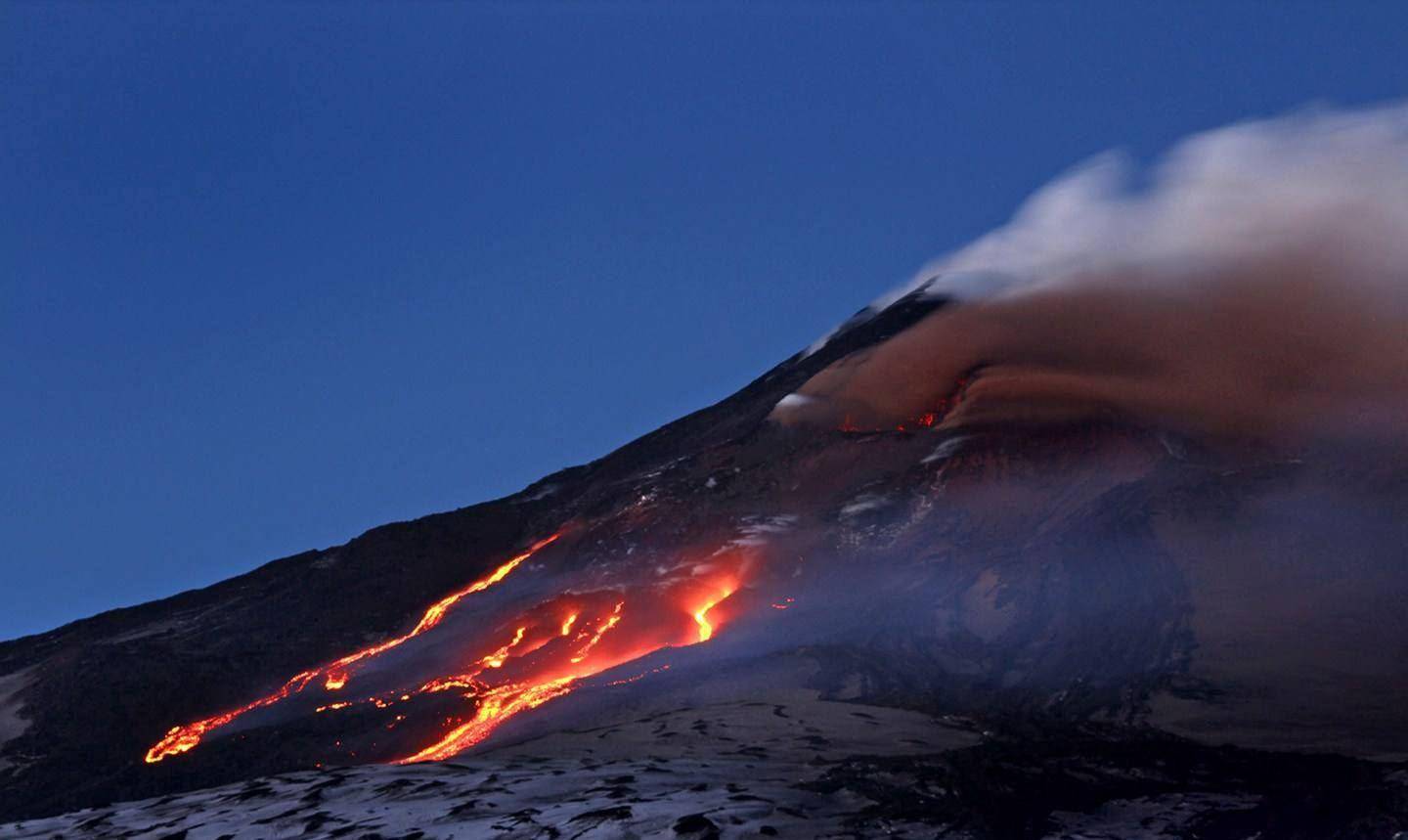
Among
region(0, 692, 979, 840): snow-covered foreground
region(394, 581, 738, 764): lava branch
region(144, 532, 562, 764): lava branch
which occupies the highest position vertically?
region(144, 532, 562, 764): lava branch

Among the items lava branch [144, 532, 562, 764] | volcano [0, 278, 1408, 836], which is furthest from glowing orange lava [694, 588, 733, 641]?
lava branch [144, 532, 562, 764]

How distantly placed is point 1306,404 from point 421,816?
17665 mm

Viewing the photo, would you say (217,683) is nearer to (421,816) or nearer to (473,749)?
(473,749)

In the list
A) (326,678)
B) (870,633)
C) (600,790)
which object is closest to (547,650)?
(326,678)

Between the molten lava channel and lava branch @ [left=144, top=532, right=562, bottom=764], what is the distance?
0.09 feet

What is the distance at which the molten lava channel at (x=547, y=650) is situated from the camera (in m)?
21.1

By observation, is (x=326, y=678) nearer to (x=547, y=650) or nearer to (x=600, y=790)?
(x=547, y=650)

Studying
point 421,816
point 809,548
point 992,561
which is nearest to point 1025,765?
point 421,816

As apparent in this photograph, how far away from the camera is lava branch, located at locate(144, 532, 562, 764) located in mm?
22047

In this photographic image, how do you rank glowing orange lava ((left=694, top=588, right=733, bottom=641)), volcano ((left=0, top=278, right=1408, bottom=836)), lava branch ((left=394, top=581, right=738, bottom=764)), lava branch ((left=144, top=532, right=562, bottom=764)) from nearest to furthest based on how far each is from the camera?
volcano ((left=0, top=278, right=1408, bottom=836))
lava branch ((left=394, top=581, right=738, bottom=764))
lava branch ((left=144, top=532, right=562, bottom=764))
glowing orange lava ((left=694, top=588, right=733, bottom=641))

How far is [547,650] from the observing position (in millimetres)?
23172

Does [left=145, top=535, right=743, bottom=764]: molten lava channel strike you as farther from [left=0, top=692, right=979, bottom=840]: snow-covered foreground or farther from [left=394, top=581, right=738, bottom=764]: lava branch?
[left=0, top=692, right=979, bottom=840]: snow-covered foreground

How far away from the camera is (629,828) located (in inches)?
479

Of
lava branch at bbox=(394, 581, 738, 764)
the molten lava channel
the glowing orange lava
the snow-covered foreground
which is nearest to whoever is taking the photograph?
the snow-covered foreground
